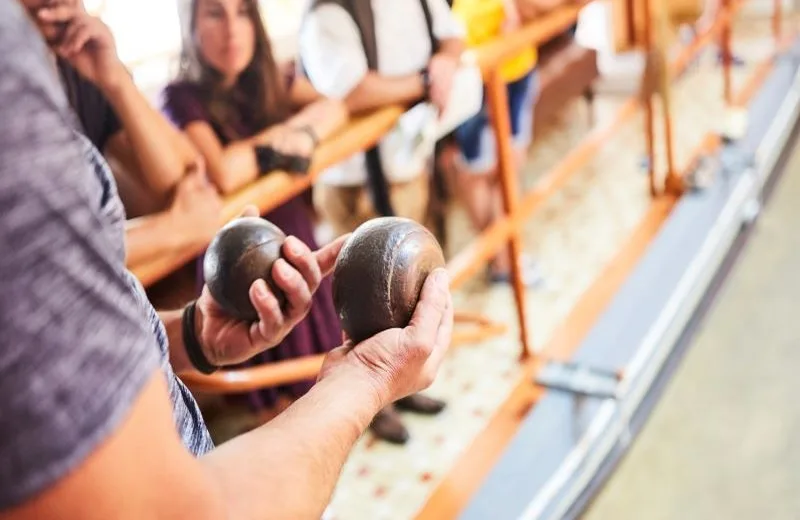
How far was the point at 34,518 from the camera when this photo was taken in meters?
0.55

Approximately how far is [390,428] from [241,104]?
1.12 metres

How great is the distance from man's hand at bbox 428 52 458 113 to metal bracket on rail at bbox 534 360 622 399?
0.87m

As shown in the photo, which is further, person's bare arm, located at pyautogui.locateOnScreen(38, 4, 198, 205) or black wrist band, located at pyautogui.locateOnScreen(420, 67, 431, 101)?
black wrist band, located at pyautogui.locateOnScreen(420, 67, 431, 101)

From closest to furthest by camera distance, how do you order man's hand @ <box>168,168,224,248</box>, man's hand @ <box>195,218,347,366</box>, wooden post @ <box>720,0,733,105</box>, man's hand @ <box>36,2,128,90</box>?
man's hand @ <box>195,218,347,366</box> < man's hand @ <box>36,2,128,90</box> < man's hand @ <box>168,168,224,248</box> < wooden post @ <box>720,0,733,105</box>

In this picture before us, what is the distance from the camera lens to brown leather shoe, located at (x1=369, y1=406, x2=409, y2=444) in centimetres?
245

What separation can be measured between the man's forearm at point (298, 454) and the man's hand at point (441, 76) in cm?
153

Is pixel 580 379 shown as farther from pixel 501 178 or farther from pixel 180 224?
pixel 180 224

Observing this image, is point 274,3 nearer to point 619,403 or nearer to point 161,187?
point 161,187

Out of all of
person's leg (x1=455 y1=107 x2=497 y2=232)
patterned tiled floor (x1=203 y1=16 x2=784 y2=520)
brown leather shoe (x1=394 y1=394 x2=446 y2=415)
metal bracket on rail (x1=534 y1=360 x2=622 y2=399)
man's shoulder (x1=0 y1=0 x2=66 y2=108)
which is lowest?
patterned tiled floor (x1=203 y1=16 x2=784 y2=520)

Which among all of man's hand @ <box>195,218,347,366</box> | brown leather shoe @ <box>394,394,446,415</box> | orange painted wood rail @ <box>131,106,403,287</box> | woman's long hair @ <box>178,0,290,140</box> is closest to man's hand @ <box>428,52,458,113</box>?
orange painted wood rail @ <box>131,106,403,287</box>

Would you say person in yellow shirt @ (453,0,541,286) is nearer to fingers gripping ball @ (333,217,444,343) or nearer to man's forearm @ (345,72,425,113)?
man's forearm @ (345,72,425,113)

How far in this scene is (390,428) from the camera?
246cm

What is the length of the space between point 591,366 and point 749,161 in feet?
5.72

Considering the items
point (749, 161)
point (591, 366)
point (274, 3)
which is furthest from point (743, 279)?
point (274, 3)
